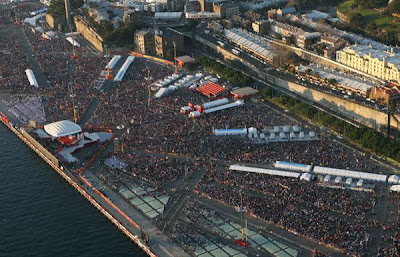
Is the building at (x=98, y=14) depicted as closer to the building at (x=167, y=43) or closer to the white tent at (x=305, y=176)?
the building at (x=167, y=43)

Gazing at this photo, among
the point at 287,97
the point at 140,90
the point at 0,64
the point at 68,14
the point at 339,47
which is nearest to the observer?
the point at 287,97

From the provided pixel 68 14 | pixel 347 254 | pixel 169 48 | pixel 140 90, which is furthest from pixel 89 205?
pixel 68 14

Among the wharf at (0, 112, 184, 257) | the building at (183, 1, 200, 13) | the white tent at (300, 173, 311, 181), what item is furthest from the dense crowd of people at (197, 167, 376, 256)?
the building at (183, 1, 200, 13)

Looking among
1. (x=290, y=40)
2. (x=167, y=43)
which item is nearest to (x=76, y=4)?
(x=167, y=43)

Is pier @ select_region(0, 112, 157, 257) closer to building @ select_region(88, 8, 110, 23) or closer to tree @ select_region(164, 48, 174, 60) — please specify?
tree @ select_region(164, 48, 174, 60)

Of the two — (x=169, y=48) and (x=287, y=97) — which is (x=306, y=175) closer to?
(x=287, y=97)

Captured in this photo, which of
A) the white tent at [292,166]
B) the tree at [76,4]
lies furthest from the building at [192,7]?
the white tent at [292,166]

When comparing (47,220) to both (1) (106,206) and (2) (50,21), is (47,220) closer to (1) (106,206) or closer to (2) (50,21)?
(1) (106,206)
